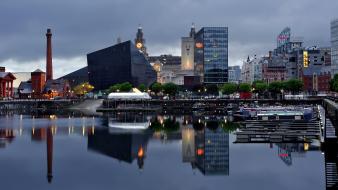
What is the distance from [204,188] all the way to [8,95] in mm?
171960

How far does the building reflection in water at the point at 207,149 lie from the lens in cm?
4100

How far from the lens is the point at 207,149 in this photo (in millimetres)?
52656

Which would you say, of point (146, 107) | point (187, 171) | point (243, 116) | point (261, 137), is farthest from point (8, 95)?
point (187, 171)

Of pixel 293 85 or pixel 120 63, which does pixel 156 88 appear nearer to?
pixel 120 63

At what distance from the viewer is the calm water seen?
34.3m

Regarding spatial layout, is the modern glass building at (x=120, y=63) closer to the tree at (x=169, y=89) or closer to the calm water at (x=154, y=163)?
the tree at (x=169, y=89)

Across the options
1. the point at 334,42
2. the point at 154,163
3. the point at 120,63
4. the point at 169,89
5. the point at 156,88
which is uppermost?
the point at 334,42

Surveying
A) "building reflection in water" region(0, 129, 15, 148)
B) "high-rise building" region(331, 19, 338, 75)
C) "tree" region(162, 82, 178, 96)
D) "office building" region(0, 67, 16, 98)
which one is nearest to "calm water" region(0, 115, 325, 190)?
"building reflection in water" region(0, 129, 15, 148)

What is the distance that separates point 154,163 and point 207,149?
1137 centimetres

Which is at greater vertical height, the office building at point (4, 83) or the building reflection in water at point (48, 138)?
the office building at point (4, 83)

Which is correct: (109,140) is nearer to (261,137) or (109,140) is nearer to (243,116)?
(261,137)

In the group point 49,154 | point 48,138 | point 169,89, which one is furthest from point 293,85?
point 49,154

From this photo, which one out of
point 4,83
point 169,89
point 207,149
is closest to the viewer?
point 207,149

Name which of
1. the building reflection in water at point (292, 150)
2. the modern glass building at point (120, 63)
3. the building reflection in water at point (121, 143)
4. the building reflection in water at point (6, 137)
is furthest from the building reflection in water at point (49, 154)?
the modern glass building at point (120, 63)
